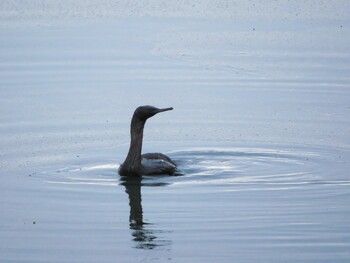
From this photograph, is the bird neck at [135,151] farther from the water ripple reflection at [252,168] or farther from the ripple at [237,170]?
the water ripple reflection at [252,168]

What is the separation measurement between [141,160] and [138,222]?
8.13ft

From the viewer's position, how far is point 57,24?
21.1 m

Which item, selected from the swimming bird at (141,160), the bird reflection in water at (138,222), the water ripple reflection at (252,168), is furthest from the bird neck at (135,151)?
the water ripple reflection at (252,168)

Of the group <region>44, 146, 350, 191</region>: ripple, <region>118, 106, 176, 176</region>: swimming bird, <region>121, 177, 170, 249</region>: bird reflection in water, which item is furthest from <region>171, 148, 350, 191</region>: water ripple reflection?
<region>121, 177, 170, 249</region>: bird reflection in water

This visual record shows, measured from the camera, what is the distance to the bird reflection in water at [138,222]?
33.6ft

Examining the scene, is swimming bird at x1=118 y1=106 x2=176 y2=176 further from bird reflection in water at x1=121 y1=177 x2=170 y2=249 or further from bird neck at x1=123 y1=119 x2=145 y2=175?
bird reflection in water at x1=121 y1=177 x2=170 y2=249

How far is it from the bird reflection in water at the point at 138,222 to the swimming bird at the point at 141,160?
165mm

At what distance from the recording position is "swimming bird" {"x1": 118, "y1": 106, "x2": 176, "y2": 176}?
1332 centimetres

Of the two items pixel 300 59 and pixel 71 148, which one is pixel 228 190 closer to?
pixel 71 148

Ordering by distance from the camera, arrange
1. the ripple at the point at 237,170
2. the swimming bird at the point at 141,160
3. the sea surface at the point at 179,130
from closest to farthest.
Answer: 1. the sea surface at the point at 179,130
2. the ripple at the point at 237,170
3. the swimming bird at the point at 141,160

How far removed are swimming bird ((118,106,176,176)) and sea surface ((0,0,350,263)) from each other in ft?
0.45

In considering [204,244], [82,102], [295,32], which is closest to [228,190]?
[204,244]

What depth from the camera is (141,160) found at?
44.4ft

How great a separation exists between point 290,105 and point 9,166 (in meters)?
4.85
